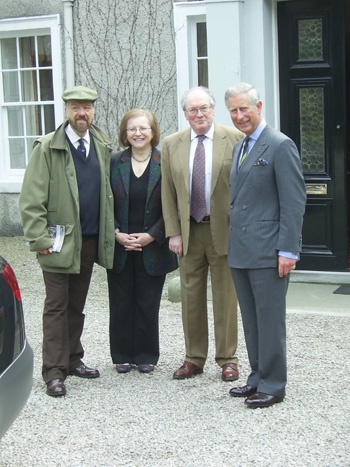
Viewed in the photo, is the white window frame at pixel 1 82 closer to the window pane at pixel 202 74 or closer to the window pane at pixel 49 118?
the window pane at pixel 49 118

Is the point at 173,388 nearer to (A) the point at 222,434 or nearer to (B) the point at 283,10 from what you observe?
(A) the point at 222,434

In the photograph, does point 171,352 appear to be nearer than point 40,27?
Yes

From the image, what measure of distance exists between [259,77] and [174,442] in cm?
468

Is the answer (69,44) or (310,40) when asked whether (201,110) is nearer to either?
(310,40)

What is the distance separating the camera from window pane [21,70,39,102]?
12664mm

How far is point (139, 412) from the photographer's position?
5.61m

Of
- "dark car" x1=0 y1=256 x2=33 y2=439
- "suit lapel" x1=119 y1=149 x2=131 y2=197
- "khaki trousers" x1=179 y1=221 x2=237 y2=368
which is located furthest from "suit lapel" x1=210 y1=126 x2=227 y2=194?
"dark car" x1=0 y1=256 x2=33 y2=439

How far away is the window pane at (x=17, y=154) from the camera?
12844mm

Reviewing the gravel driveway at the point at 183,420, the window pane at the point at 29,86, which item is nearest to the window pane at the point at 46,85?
the window pane at the point at 29,86

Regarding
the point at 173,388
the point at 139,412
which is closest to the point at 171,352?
the point at 173,388

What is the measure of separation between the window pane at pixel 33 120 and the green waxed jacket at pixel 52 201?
268 inches

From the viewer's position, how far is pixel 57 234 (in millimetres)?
5973

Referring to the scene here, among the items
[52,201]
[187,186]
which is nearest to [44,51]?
[52,201]

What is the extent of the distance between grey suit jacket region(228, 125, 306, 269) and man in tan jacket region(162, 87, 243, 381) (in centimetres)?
45
